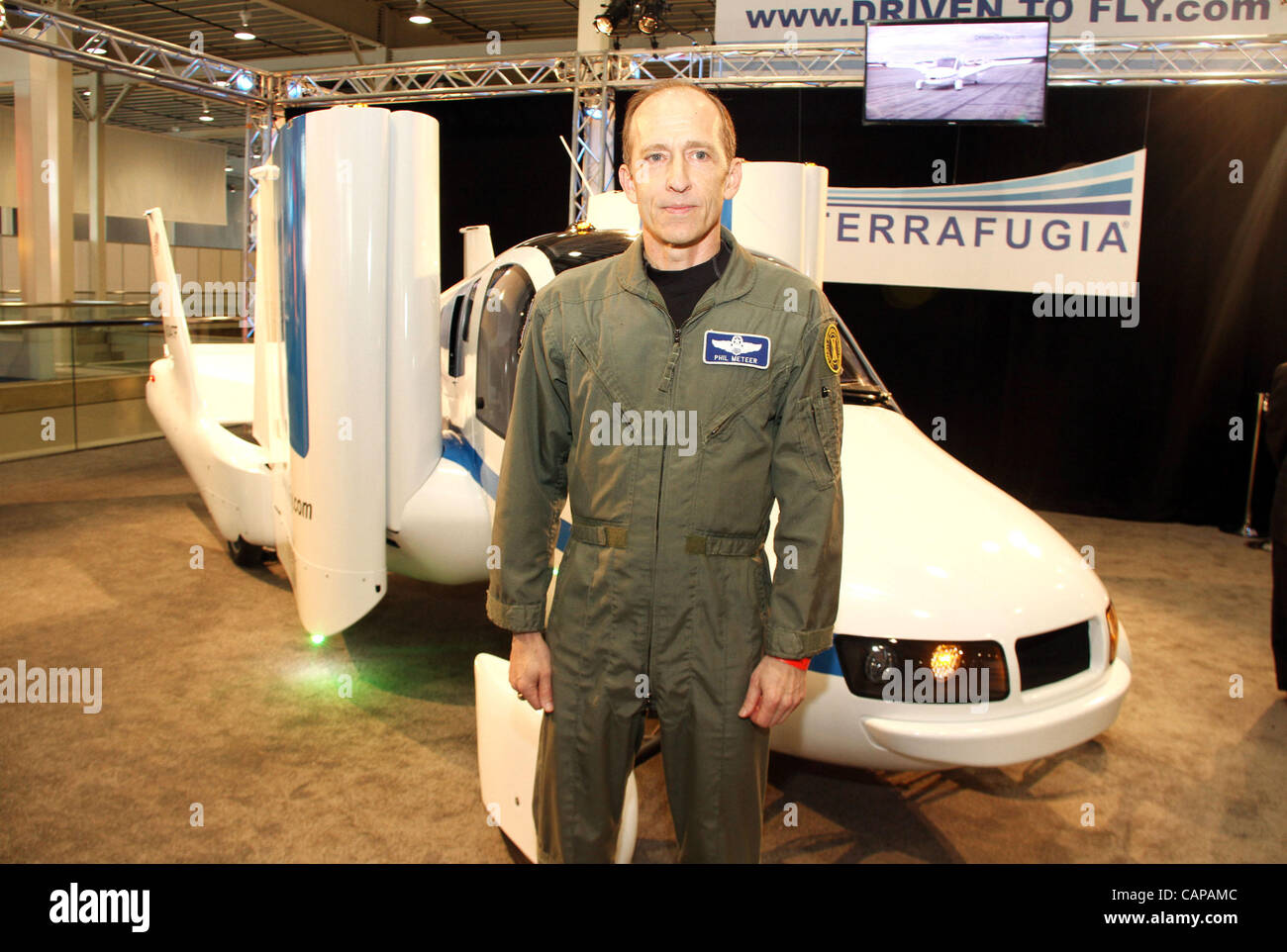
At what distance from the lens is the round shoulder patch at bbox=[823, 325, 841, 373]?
5.65 feet

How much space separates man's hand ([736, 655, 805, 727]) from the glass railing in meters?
8.31

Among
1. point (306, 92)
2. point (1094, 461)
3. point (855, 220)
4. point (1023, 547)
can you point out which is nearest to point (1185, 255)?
point (1094, 461)

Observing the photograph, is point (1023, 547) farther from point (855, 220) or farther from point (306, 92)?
point (306, 92)

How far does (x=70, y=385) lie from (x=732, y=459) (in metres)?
8.92

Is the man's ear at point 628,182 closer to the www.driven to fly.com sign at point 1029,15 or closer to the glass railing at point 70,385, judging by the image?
the www.driven to fly.com sign at point 1029,15

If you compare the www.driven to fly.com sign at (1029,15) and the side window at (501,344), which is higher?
the www.driven to fly.com sign at (1029,15)

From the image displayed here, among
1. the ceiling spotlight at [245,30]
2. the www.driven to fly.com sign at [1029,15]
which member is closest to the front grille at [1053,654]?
the www.driven to fly.com sign at [1029,15]

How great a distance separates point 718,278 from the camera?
5.68 feet

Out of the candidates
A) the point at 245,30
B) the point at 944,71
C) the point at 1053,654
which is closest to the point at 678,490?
the point at 1053,654

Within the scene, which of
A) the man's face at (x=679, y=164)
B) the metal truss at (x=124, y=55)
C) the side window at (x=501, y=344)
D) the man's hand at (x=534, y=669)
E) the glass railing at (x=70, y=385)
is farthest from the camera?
the glass railing at (x=70, y=385)

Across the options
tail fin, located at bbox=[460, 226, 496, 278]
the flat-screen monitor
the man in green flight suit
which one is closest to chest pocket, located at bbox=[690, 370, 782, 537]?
the man in green flight suit

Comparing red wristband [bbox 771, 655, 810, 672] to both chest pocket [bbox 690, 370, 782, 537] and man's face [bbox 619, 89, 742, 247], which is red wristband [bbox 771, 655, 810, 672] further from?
man's face [bbox 619, 89, 742, 247]

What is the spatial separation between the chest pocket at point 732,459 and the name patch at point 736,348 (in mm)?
25

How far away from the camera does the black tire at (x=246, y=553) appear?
17.7 feet
